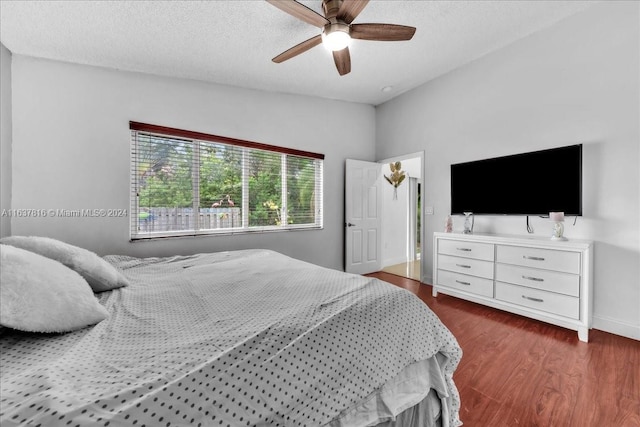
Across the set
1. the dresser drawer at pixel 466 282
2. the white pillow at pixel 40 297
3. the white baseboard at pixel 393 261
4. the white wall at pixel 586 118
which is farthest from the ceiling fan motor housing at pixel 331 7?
the white baseboard at pixel 393 261

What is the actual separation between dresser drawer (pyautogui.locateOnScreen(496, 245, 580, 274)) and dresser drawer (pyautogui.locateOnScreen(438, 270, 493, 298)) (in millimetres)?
306

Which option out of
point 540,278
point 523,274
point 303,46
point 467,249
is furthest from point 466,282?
point 303,46

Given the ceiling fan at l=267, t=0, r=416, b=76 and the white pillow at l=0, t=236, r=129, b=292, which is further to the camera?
the ceiling fan at l=267, t=0, r=416, b=76

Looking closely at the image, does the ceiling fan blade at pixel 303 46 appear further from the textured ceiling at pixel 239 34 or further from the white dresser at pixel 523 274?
the white dresser at pixel 523 274

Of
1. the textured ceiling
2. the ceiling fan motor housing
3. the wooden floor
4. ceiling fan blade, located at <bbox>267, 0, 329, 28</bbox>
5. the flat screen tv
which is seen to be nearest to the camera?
the wooden floor

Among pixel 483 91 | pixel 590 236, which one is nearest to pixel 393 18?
pixel 483 91

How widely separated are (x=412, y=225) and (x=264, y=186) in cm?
351

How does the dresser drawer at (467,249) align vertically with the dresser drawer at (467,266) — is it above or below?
above

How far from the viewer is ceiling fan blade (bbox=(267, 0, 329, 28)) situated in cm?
166

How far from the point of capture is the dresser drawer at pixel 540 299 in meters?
2.26

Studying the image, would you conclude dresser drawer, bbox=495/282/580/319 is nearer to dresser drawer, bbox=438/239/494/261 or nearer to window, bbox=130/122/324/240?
dresser drawer, bbox=438/239/494/261

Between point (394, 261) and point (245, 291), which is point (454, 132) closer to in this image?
point (394, 261)

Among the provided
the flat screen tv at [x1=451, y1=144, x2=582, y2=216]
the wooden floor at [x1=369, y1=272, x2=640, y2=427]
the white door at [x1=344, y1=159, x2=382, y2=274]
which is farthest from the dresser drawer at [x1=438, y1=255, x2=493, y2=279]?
the white door at [x1=344, y1=159, x2=382, y2=274]

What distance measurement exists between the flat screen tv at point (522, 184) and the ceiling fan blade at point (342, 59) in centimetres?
190
